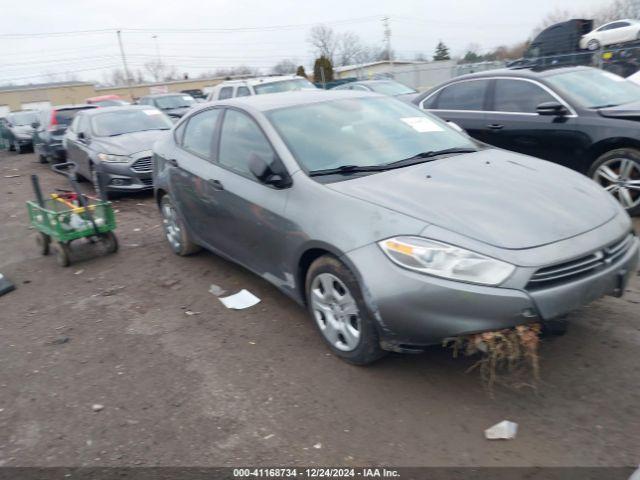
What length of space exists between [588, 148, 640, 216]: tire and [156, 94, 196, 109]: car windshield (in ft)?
51.8

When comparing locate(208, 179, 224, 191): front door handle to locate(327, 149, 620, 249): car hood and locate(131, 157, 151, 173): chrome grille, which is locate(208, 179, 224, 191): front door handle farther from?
locate(131, 157, 151, 173): chrome grille

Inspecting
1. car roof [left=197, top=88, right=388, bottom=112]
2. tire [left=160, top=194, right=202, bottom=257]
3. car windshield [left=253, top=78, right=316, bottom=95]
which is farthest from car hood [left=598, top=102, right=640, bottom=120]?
car windshield [left=253, top=78, right=316, bottom=95]

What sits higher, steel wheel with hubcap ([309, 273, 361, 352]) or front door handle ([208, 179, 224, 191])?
front door handle ([208, 179, 224, 191])

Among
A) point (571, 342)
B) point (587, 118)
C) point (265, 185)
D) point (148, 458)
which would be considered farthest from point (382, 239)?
point (587, 118)

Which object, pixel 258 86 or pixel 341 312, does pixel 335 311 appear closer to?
pixel 341 312

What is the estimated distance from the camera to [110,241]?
6547 millimetres

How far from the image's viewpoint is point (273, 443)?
2.91 meters

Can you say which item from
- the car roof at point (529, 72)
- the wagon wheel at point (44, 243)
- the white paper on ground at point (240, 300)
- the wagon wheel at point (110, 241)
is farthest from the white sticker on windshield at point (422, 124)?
the wagon wheel at point (44, 243)

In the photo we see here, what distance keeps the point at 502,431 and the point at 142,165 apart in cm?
792

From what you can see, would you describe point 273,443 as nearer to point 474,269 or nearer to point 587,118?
point 474,269

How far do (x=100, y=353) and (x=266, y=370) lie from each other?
4.64 feet

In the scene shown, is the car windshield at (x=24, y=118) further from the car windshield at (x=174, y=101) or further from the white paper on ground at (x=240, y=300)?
the white paper on ground at (x=240, y=300)

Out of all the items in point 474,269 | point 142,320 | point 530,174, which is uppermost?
point 530,174

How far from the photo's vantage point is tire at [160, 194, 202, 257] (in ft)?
18.8
